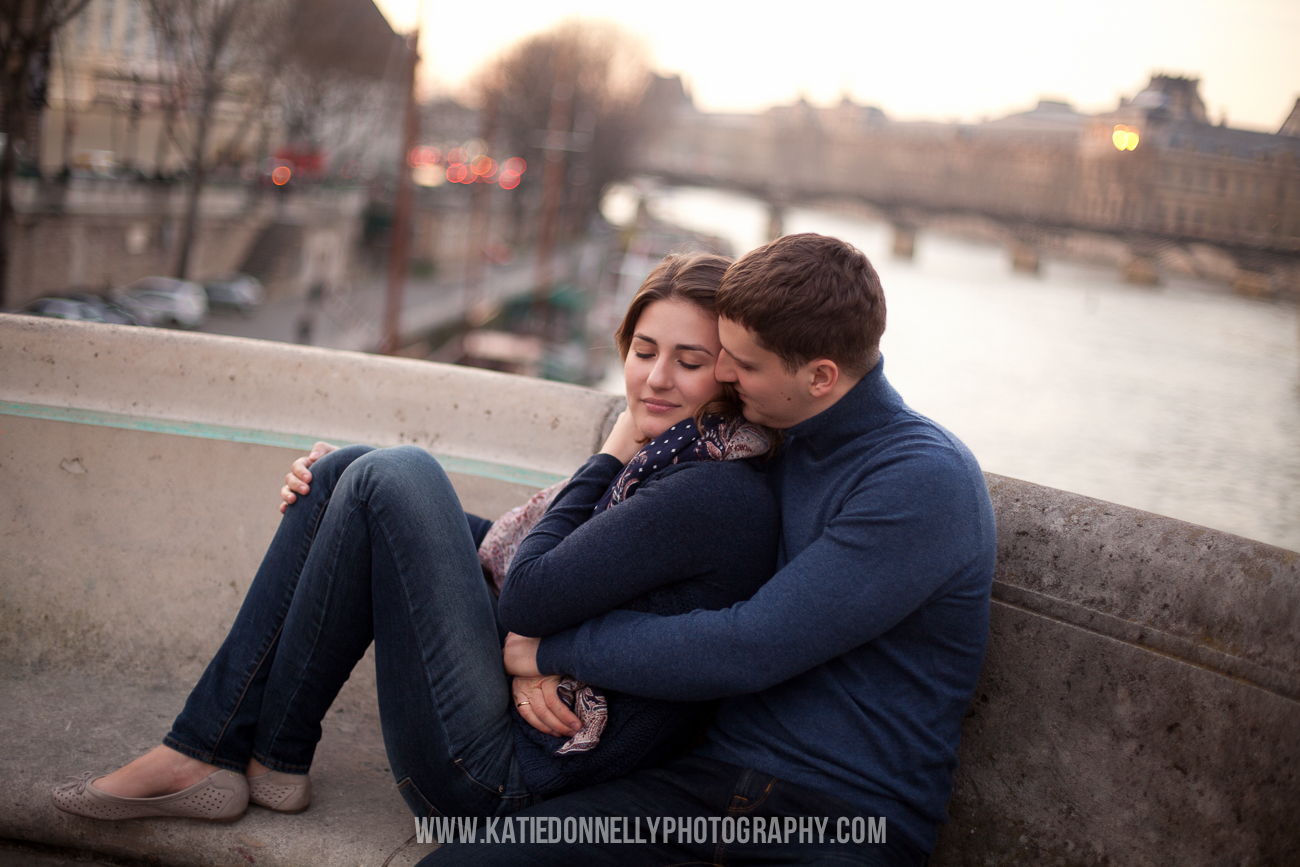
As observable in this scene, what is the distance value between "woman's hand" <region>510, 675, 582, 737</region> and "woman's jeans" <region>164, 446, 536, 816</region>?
4cm

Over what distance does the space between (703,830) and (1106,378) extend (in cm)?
2856

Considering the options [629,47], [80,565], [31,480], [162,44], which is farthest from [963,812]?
[629,47]

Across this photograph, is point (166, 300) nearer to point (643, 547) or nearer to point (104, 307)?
point (104, 307)

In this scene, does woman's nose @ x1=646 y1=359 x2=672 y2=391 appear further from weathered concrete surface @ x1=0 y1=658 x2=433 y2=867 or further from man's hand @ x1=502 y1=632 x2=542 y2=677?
weathered concrete surface @ x1=0 y1=658 x2=433 y2=867

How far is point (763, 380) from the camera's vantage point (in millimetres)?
1491

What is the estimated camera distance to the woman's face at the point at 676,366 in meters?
1.64

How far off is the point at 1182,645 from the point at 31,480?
2.50 metres

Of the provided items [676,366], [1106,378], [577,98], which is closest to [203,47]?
[676,366]

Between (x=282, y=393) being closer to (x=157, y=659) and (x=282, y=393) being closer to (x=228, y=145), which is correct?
(x=157, y=659)

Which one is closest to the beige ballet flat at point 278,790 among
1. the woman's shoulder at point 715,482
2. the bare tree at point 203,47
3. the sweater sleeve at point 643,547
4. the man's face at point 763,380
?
the sweater sleeve at point 643,547

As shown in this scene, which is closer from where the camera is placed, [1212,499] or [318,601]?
[318,601]

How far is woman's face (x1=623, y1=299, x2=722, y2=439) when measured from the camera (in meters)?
1.64

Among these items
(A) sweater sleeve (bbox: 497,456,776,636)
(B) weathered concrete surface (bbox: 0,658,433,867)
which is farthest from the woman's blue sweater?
(B) weathered concrete surface (bbox: 0,658,433,867)

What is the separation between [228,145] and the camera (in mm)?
22922
